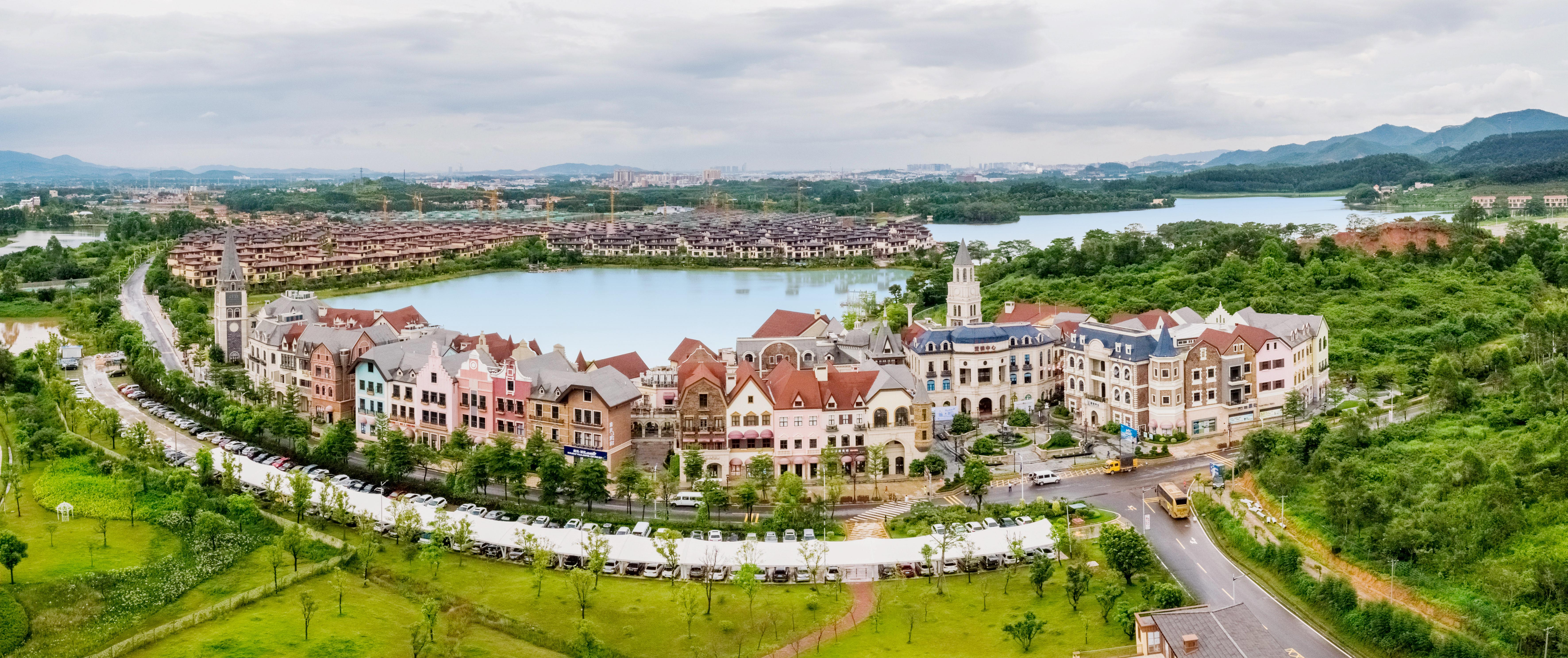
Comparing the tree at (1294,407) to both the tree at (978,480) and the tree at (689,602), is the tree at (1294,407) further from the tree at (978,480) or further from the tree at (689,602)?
the tree at (689,602)

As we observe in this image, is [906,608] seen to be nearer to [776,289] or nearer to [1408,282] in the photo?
[1408,282]

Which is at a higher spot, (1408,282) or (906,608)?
(1408,282)

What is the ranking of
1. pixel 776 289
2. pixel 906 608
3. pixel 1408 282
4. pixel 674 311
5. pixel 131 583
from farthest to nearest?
pixel 776 289
pixel 674 311
pixel 1408 282
pixel 131 583
pixel 906 608

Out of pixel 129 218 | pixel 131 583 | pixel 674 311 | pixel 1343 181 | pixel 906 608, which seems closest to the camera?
pixel 906 608

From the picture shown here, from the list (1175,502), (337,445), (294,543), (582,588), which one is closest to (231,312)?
(337,445)

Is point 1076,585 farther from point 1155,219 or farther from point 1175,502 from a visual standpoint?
point 1155,219

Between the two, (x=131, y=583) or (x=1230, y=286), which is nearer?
(x=131, y=583)

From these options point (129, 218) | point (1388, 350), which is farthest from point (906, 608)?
point (129, 218)
